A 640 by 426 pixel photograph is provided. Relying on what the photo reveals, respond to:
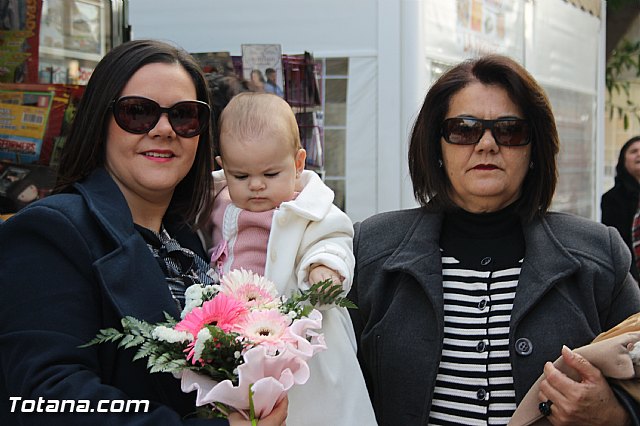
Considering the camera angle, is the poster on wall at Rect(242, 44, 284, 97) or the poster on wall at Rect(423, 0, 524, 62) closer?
the poster on wall at Rect(242, 44, 284, 97)

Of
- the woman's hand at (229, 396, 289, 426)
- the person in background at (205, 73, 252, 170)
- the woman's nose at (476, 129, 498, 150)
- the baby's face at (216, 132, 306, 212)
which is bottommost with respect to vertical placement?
the woman's hand at (229, 396, 289, 426)

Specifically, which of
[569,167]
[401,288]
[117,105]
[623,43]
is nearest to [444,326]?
[401,288]

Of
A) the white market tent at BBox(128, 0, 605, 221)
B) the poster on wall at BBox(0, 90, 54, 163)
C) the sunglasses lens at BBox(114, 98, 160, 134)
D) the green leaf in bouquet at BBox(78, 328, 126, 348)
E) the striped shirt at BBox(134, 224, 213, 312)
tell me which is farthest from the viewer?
the white market tent at BBox(128, 0, 605, 221)

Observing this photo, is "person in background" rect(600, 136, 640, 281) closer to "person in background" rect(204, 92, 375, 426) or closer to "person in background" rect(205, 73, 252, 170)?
"person in background" rect(205, 73, 252, 170)

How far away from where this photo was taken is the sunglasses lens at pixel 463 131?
2590mm

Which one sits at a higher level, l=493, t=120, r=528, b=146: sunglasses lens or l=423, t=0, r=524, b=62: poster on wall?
l=423, t=0, r=524, b=62: poster on wall

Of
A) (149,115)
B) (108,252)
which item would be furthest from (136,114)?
(108,252)

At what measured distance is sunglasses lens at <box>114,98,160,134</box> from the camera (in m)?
2.03

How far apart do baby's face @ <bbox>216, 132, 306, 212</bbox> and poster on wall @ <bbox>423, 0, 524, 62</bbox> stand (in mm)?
3974

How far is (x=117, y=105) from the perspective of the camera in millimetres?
2031

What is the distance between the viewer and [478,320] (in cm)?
252

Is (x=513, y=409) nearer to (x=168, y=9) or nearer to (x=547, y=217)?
(x=547, y=217)

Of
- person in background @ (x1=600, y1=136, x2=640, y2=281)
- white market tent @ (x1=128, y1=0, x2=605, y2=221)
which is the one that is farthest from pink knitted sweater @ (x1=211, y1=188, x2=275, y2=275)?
person in background @ (x1=600, y1=136, x2=640, y2=281)

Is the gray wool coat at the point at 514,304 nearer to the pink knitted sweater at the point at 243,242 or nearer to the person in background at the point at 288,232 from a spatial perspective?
the person in background at the point at 288,232
